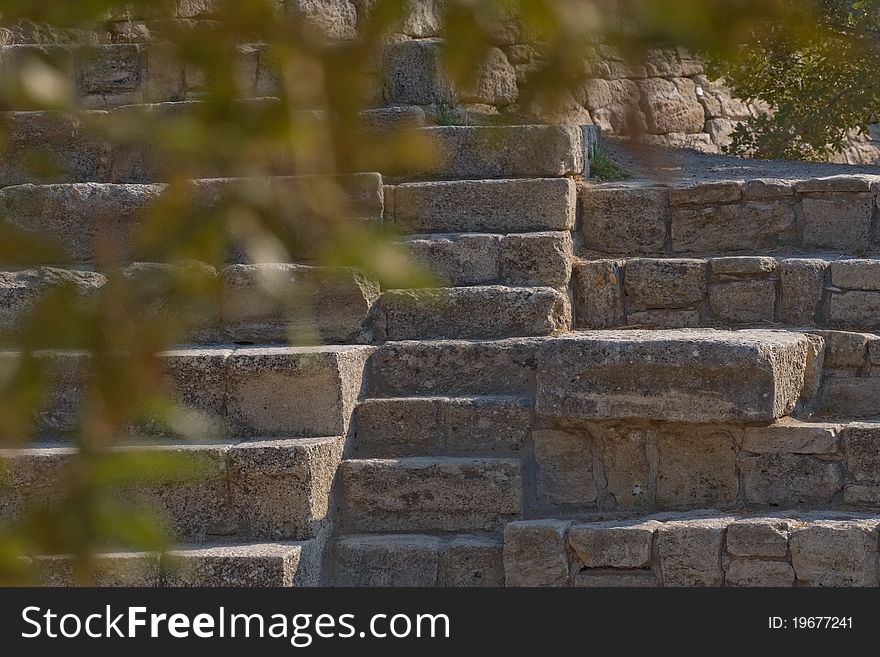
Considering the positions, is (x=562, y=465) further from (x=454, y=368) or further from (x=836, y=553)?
(x=836, y=553)

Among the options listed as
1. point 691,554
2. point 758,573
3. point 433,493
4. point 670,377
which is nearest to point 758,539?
point 758,573

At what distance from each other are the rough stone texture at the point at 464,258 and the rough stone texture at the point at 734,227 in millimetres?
955

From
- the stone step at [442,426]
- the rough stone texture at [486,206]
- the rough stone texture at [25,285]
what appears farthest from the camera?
the rough stone texture at [486,206]

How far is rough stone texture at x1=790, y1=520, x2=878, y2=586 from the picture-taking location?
4250 millimetres

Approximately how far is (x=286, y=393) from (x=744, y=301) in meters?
2.05

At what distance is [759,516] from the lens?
4461 millimetres

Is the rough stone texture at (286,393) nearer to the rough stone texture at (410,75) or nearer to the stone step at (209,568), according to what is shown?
the stone step at (209,568)

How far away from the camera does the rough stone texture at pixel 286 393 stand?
15.0 ft

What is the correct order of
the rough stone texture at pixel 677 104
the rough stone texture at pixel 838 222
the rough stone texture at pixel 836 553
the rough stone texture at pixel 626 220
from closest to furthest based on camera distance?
the rough stone texture at pixel 836 553 < the rough stone texture at pixel 838 222 < the rough stone texture at pixel 626 220 < the rough stone texture at pixel 677 104

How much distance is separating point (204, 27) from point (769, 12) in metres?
0.56

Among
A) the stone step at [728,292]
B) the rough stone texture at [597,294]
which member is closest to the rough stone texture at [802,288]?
the stone step at [728,292]

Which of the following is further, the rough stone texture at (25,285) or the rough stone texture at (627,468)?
the rough stone texture at (25,285)

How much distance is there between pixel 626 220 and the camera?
5656 millimetres
